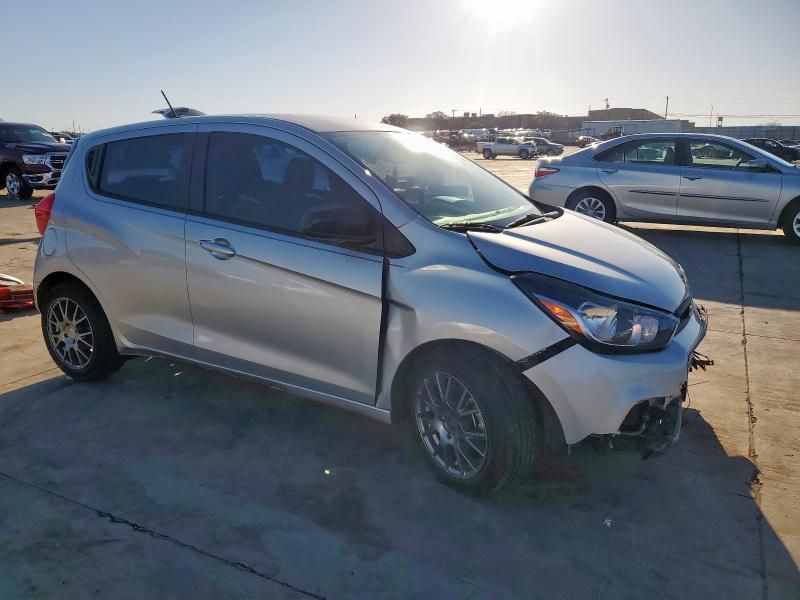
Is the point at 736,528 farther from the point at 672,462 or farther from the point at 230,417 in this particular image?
the point at 230,417

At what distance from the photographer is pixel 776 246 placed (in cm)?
931

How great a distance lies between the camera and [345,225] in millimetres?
3180

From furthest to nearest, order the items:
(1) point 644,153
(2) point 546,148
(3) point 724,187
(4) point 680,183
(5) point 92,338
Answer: (2) point 546,148 < (1) point 644,153 < (4) point 680,183 < (3) point 724,187 < (5) point 92,338

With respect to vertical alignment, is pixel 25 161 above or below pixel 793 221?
above

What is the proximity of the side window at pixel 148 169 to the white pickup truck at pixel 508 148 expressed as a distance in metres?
41.0

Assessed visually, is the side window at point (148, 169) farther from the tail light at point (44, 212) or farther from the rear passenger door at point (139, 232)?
the tail light at point (44, 212)

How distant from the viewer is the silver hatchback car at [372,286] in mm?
2869

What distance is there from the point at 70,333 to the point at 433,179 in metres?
2.60

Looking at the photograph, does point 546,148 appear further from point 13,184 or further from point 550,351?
point 550,351

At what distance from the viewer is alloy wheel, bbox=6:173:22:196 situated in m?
16.5

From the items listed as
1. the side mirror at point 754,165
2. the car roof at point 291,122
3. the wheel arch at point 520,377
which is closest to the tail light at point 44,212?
the car roof at point 291,122

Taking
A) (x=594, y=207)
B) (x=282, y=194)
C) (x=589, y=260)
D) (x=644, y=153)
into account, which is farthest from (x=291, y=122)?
(x=644, y=153)

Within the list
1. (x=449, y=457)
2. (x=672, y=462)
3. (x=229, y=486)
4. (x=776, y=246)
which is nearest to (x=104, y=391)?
(x=229, y=486)

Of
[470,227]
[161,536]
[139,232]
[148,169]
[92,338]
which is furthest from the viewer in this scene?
[92,338]
